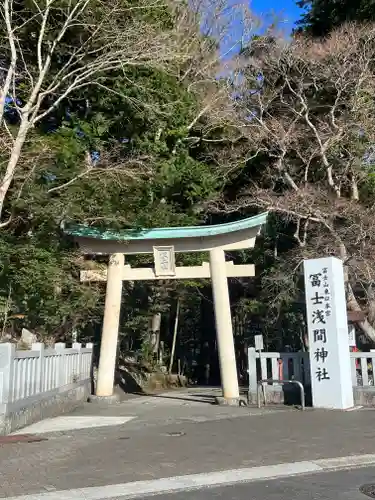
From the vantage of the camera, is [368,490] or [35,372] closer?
[368,490]

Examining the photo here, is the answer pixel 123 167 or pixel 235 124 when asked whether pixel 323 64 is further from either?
pixel 123 167

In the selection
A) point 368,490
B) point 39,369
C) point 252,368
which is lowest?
point 368,490

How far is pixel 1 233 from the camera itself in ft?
44.1

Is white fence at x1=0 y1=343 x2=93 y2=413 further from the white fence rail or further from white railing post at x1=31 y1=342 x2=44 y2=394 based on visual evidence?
the white fence rail

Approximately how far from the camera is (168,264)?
47.9 feet

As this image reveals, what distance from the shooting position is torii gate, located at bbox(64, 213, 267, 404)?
1423cm

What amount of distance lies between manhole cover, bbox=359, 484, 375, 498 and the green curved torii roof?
933 centimetres

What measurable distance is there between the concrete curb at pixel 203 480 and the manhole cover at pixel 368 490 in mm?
783

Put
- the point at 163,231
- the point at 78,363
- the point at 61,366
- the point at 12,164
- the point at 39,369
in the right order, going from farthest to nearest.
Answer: the point at 163,231
the point at 78,363
the point at 61,366
the point at 12,164
the point at 39,369

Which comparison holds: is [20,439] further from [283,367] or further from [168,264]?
[168,264]

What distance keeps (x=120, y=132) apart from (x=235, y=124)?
4.27 m

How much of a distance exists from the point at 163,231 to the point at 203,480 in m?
9.36

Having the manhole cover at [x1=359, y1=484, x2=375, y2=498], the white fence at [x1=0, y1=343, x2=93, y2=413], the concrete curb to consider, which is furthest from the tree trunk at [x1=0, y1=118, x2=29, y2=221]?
the manhole cover at [x1=359, y1=484, x2=375, y2=498]

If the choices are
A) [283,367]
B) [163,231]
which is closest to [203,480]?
[283,367]
